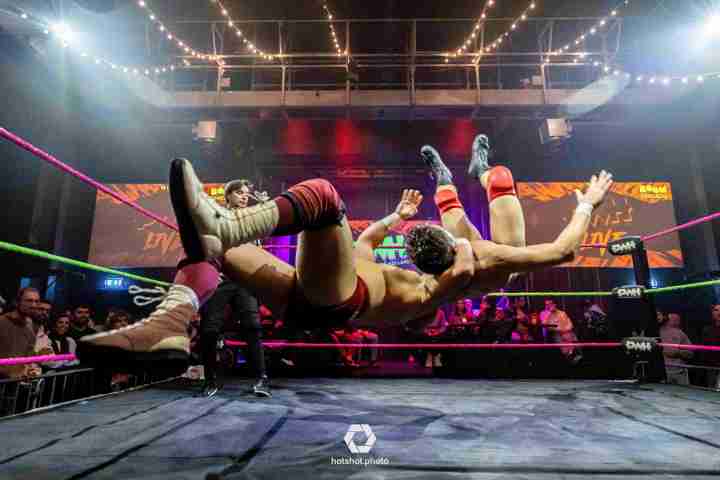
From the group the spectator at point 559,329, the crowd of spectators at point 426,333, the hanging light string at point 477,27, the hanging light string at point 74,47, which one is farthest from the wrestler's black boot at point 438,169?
the hanging light string at point 74,47

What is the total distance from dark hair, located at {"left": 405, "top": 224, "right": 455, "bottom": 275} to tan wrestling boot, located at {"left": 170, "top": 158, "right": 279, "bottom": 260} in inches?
22.6

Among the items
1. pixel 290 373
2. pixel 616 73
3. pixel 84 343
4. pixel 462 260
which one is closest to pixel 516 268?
pixel 462 260

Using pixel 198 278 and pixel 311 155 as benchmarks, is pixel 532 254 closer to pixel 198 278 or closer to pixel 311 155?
pixel 198 278

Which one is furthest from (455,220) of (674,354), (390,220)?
(674,354)

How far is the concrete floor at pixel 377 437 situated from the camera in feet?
3.51

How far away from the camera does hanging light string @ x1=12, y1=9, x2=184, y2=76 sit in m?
4.32

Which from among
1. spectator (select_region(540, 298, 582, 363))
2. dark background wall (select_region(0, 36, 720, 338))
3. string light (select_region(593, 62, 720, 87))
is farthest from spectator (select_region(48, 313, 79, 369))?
string light (select_region(593, 62, 720, 87))

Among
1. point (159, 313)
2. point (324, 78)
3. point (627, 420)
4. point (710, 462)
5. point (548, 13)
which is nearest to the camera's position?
point (159, 313)

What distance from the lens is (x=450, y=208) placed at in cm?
215

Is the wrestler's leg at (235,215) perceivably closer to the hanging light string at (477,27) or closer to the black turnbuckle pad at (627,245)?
the black turnbuckle pad at (627,245)

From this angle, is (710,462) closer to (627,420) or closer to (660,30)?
(627,420)

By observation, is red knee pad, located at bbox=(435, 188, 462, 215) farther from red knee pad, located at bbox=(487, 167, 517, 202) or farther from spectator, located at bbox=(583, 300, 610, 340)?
spectator, located at bbox=(583, 300, 610, 340)

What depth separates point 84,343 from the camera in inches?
33.9

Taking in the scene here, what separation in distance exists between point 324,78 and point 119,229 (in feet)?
13.0
